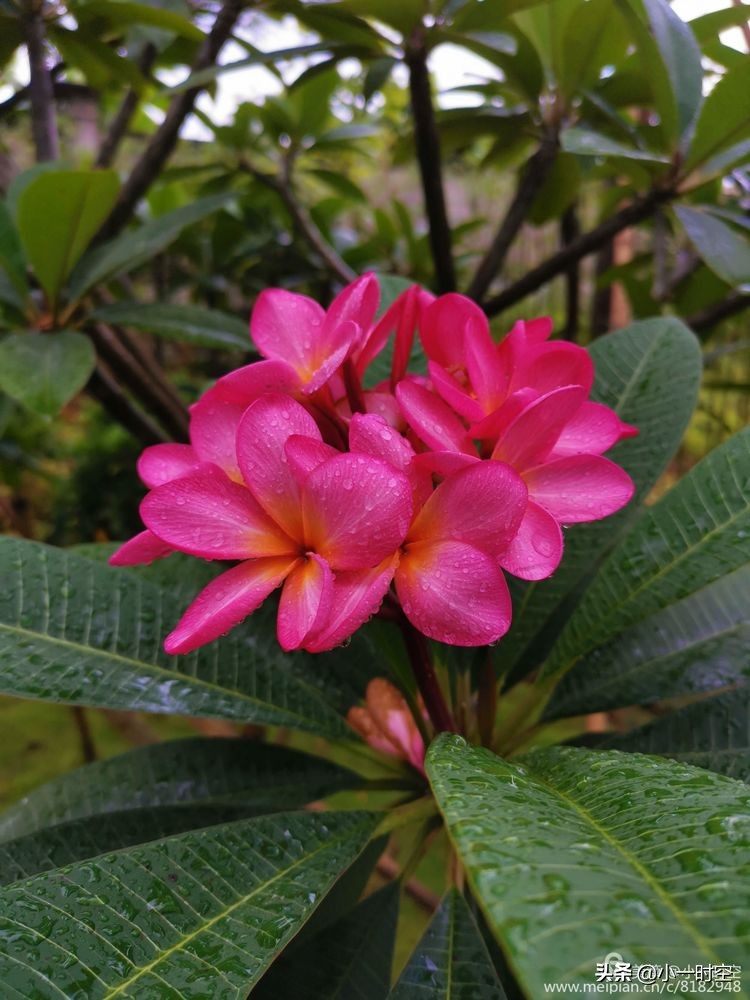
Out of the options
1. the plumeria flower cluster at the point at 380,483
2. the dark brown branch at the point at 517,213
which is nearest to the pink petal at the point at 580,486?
the plumeria flower cluster at the point at 380,483

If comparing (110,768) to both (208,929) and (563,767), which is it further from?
(563,767)

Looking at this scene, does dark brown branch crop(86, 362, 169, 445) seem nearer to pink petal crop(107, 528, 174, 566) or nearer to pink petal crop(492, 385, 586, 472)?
pink petal crop(107, 528, 174, 566)

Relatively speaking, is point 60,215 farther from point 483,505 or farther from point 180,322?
point 483,505

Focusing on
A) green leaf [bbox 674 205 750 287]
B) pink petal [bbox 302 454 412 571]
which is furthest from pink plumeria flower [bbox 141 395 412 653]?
green leaf [bbox 674 205 750 287]

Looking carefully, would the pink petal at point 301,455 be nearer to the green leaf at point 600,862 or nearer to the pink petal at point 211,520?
the pink petal at point 211,520

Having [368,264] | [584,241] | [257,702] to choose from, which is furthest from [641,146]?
[368,264]

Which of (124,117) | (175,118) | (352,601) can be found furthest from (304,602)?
(124,117)
